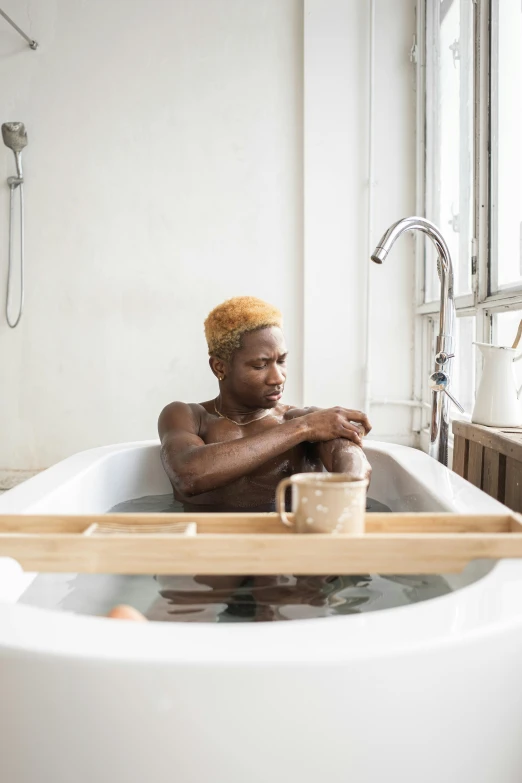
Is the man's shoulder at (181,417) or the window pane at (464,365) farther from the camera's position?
the window pane at (464,365)

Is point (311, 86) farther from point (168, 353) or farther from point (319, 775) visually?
point (319, 775)

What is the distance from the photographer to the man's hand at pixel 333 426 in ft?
4.50

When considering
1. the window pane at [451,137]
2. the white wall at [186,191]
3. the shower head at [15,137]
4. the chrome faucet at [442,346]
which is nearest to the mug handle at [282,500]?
the chrome faucet at [442,346]

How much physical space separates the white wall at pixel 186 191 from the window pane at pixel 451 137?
0.51ft

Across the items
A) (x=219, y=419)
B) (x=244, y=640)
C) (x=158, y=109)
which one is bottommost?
(x=244, y=640)

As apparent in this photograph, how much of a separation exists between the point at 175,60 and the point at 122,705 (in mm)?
3113

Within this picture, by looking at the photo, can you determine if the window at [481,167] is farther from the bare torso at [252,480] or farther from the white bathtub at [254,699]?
the white bathtub at [254,699]

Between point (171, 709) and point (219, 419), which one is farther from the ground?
point (219, 419)

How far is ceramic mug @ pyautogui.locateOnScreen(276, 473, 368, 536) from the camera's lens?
0.81m

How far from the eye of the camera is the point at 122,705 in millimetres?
618

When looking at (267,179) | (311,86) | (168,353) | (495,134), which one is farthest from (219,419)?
(311,86)

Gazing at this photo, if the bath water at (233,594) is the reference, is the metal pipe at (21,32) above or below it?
above

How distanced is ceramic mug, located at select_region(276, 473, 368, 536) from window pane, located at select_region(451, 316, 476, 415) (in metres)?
1.90

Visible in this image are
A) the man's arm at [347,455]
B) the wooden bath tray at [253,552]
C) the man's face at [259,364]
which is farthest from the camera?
the man's face at [259,364]
